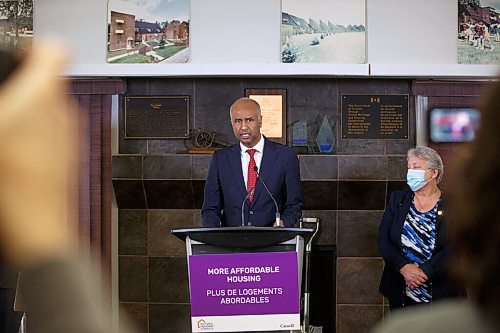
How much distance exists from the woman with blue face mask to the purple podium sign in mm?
1286

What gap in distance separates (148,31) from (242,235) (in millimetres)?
3659

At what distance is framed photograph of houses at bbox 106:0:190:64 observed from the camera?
23.6 ft

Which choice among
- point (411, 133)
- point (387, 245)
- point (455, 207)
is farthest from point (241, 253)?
point (411, 133)

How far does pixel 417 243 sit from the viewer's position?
5.04 m

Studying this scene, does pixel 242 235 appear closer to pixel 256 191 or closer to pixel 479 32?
pixel 256 191

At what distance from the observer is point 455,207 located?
0.82 meters

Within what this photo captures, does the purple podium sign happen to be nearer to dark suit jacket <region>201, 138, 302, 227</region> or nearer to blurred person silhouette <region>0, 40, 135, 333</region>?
dark suit jacket <region>201, 138, 302, 227</region>

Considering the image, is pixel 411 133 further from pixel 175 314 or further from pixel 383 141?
pixel 175 314

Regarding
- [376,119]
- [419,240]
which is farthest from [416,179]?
[376,119]

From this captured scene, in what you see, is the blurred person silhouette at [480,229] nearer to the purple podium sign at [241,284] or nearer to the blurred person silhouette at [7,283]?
the blurred person silhouette at [7,283]

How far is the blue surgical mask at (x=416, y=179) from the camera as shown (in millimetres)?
5203

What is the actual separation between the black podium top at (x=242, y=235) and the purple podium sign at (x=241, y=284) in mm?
58

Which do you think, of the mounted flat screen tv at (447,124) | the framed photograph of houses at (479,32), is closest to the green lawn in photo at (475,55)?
the framed photograph of houses at (479,32)

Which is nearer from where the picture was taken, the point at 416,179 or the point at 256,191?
the point at 256,191
